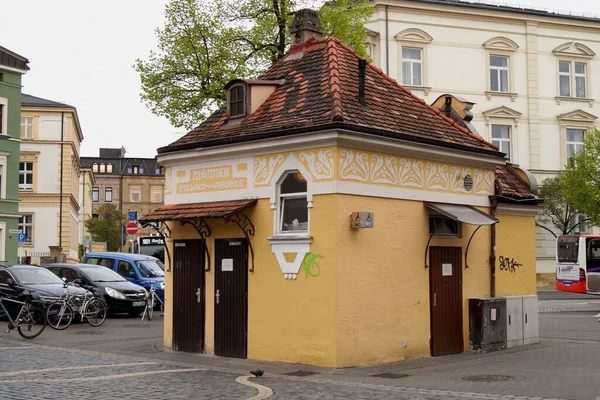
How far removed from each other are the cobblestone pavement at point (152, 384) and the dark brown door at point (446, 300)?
394 cm

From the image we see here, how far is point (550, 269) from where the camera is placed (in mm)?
47750

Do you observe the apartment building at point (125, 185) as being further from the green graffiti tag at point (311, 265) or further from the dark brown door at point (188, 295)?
the green graffiti tag at point (311, 265)

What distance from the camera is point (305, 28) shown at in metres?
17.9

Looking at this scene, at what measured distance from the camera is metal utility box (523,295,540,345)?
17.7m

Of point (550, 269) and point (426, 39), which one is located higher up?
point (426, 39)

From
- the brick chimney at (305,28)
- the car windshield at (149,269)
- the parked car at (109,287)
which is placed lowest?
the parked car at (109,287)

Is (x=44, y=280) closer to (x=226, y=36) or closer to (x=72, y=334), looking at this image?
(x=72, y=334)

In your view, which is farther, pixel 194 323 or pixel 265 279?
pixel 194 323

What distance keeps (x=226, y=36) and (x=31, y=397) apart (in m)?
22.9

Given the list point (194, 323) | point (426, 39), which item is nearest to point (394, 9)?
point (426, 39)

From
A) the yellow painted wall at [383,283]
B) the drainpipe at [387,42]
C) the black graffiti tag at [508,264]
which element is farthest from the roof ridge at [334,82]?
the drainpipe at [387,42]

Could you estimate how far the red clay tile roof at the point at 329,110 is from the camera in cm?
1466

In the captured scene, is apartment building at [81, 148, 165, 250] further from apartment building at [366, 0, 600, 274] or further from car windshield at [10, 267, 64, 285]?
car windshield at [10, 267, 64, 285]

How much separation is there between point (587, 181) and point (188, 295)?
104ft
